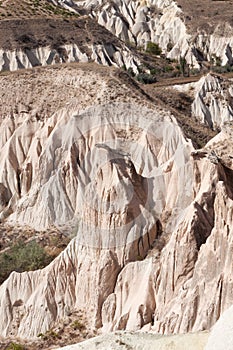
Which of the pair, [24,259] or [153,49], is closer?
[24,259]

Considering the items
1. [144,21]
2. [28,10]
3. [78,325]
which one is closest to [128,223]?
[78,325]

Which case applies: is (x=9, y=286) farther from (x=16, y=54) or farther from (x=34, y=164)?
(x=16, y=54)

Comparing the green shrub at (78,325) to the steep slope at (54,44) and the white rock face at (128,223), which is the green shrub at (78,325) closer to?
the white rock face at (128,223)

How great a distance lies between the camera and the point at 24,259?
21141mm

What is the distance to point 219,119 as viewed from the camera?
3994cm

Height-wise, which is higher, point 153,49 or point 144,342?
point 153,49

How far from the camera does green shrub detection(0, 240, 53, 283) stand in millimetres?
20453

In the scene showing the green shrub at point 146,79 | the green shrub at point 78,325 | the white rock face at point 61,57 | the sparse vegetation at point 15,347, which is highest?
the white rock face at point 61,57

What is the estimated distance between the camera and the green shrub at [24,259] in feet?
67.1

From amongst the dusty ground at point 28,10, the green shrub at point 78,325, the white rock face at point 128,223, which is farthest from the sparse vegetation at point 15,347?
the dusty ground at point 28,10

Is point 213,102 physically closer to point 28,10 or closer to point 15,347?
point 28,10

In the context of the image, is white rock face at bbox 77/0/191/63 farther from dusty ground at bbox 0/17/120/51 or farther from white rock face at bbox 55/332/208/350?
white rock face at bbox 55/332/208/350

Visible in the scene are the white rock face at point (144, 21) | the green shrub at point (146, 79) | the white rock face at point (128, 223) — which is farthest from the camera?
the white rock face at point (144, 21)

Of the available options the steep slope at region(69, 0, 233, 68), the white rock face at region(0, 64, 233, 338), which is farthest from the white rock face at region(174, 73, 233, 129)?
the steep slope at region(69, 0, 233, 68)
